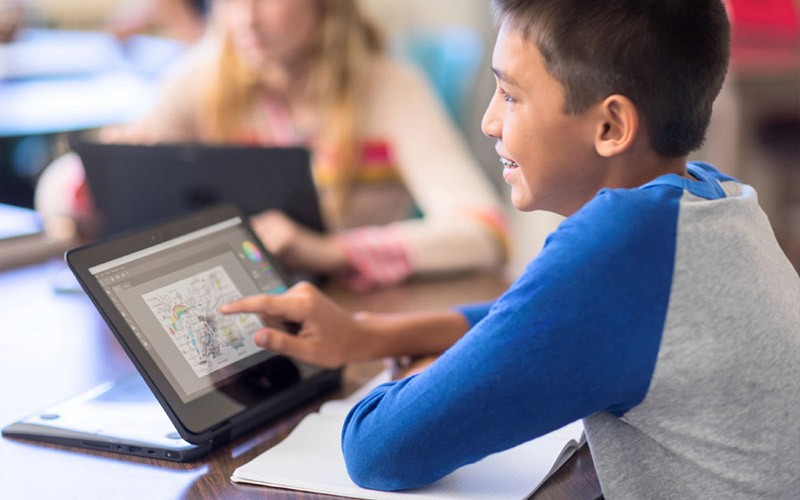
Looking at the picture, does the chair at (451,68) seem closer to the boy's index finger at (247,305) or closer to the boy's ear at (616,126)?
the boy's index finger at (247,305)

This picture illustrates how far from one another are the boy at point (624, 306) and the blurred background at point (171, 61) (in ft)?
4.77

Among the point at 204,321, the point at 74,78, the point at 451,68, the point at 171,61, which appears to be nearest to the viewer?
the point at 204,321

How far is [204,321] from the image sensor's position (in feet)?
3.24

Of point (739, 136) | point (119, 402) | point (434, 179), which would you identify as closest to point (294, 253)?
point (434, 179)

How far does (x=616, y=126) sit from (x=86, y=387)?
62cm

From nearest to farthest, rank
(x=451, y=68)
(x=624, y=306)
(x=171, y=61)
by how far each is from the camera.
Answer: (x=624, y=306)
(x=451, y=68)
(x=171, y=61)

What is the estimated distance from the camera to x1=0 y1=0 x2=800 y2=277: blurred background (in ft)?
8.37

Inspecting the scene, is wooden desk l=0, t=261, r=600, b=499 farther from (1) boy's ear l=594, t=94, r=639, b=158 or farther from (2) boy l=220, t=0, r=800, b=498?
(1) boy's ear l=594, t=94, r=639, b=158

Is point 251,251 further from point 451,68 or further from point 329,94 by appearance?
point 451,68

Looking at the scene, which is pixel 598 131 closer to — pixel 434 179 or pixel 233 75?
pixel 434 179

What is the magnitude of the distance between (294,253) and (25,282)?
0.41 m

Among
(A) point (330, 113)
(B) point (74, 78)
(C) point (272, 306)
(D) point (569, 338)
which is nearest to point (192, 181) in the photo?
(A) point (330, 113)

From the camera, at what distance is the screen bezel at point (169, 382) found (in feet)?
2.98

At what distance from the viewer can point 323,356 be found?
108 centimetres
